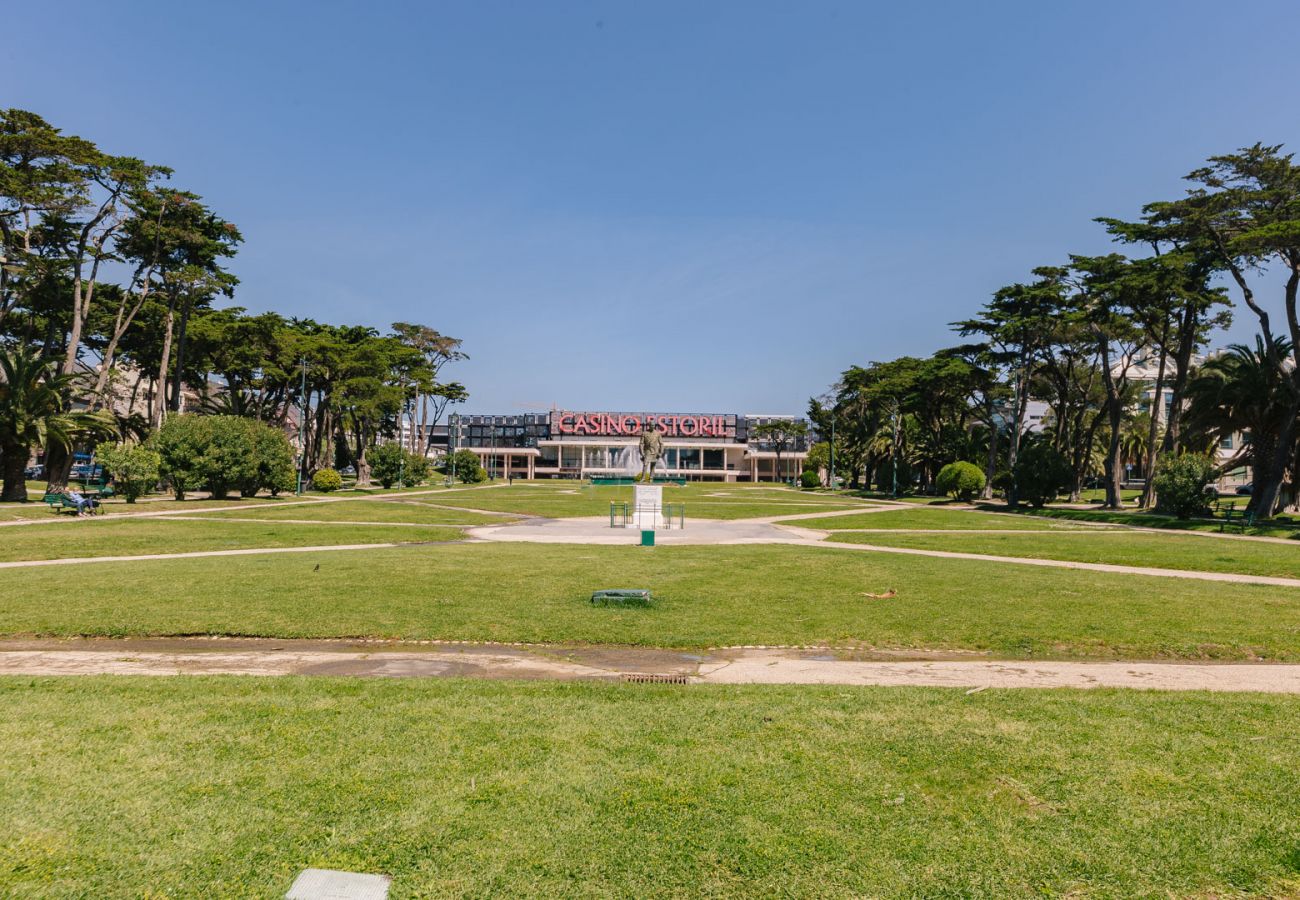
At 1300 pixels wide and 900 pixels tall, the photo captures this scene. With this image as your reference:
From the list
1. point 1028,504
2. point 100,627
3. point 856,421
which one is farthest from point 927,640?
point 856,421

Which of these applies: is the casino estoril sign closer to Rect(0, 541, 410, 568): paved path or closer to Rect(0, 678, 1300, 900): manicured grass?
Rect(0, 541, 410, 568): paved path

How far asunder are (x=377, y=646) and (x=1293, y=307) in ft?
134

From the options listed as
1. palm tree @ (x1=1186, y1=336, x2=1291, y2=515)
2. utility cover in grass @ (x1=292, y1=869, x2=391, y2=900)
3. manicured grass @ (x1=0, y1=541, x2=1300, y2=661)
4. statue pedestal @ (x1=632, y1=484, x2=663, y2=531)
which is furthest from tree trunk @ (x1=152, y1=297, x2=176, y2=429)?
palm tree @ (x1=1186, y1=336, x2=1291, y2=515)

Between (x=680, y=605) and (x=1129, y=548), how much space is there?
17.2 metres

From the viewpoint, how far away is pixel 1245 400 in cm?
3625

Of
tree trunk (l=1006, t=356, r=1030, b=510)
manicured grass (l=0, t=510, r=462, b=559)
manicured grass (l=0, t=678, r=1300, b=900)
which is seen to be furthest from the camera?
tree trunk (l=1006, t=356, r=1030, b=510)

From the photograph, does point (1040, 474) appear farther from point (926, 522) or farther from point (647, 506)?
point (647, 506)

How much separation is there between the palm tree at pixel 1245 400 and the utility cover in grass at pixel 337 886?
43730 millimetres

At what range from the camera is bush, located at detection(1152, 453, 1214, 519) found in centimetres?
3284

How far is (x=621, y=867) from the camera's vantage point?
3.82m

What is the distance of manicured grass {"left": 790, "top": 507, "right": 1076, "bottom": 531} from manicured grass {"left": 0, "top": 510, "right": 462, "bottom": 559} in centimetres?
1629

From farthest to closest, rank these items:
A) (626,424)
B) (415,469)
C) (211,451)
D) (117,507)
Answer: (626,424) → (415,469) → (211,451) → (117,507)

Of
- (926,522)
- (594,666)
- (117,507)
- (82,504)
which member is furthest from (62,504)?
(926,522)

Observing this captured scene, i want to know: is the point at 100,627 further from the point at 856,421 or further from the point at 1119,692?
the point at 856,421
